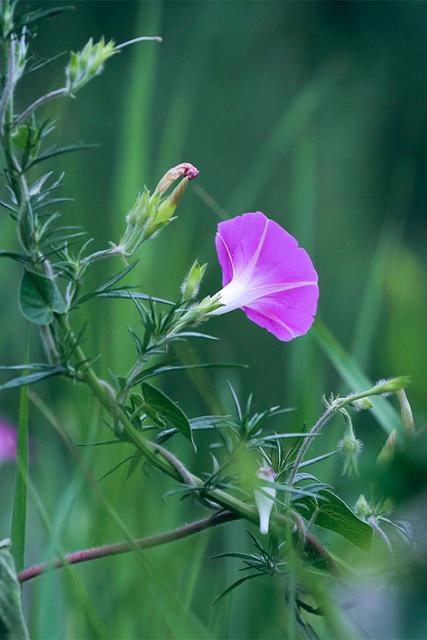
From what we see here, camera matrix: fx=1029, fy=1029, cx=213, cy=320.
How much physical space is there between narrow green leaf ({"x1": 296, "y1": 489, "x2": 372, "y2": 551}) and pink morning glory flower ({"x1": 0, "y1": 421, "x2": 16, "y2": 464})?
0.91 meters

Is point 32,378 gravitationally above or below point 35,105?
below

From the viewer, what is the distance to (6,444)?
1354 mm

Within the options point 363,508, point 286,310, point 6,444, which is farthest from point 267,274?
point 6,444

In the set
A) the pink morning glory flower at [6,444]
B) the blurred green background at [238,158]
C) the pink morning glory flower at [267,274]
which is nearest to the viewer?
the pink morning glory flower at [267,274]

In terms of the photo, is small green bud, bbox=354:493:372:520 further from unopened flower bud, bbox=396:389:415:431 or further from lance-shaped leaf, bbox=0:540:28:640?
lance-shaped leaf, bbox=0:540:28:640

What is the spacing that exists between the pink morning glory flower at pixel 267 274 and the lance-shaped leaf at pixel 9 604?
18cm

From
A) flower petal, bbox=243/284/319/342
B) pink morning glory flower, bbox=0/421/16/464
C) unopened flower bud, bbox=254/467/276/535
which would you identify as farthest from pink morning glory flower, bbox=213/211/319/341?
pink morning glory flower, bbox=0/421/16/464

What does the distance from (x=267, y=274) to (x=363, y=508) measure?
131 millimetres

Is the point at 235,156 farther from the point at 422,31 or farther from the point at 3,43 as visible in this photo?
the point at 3,43

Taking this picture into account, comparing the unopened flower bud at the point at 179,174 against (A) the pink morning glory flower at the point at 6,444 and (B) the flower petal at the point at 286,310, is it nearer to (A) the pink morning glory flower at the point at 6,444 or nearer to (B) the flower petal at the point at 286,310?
(B) the flower petal at the point at 286,310

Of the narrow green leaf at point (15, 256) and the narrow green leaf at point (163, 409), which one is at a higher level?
the narrow green leaf at point (15, 256)

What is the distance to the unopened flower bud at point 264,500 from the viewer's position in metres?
0.43

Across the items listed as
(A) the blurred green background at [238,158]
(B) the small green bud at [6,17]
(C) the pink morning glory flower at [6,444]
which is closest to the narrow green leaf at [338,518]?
(B) the small green bud at [6,17]

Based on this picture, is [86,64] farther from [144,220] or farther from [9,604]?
[9,604]
